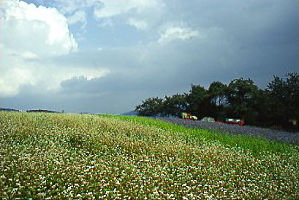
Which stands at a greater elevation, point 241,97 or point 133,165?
point 241,97

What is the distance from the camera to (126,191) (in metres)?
7.38

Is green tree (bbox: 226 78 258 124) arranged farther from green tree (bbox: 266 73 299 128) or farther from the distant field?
the distant field

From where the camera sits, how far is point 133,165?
943cm

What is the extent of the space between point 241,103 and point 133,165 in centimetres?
2918

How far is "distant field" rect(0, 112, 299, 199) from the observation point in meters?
7.37

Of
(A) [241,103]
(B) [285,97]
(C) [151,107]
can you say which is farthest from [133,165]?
(C) [151,107]

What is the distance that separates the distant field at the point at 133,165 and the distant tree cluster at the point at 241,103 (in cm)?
956

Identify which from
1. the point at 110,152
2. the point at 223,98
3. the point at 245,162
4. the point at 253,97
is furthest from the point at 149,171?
the point at 223,98

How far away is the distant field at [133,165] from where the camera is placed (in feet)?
24.2

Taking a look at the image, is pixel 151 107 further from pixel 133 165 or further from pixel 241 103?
pixel 133 165

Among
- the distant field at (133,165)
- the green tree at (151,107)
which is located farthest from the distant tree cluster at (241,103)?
the distant field at (133,165)

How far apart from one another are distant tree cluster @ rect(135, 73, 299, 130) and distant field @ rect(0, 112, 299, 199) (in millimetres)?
9559

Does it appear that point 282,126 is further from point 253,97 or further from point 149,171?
point 149,171

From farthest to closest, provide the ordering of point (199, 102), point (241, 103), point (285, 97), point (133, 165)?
point (199, 102) < point (241, 103) < point (285, 97) < point (133, 165)
